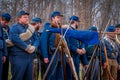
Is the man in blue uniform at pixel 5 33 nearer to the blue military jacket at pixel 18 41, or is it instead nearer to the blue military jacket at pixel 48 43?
the blue military jacket at pixel 18 41

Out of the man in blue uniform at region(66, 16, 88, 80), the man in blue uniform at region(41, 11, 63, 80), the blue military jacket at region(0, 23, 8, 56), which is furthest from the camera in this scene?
the man in blue uniform at region(66, 16, 88, 80)

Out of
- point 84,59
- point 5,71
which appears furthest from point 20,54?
point 84,59

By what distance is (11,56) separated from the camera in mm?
6902

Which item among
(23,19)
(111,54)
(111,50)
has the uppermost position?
(23,19)

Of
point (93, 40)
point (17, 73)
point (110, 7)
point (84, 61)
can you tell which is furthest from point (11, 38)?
point (110, 7)

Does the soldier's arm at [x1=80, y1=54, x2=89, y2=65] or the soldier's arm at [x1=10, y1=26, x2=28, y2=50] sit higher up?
the soldier's arm at [x1=10, y1=26, x2=28, y2=50]

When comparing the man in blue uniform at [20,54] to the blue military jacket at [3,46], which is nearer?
the blue military jacket at [3,46]

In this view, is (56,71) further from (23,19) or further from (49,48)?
(23,19)

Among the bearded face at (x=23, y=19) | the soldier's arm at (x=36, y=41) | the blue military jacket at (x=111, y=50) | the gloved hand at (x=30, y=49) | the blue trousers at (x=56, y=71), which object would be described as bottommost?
the blue trousers at (x=56, y=71)

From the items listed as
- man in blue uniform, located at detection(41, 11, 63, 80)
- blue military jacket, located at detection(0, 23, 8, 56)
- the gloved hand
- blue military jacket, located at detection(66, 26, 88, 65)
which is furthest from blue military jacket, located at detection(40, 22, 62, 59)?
blue military jacket, located at detection(0, 23, 8, 56)

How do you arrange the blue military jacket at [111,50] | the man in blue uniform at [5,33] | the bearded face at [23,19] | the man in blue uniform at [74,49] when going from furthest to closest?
the blue military jacket at [111,50]
the man in blue uniform at [74,49]
the man in blue uniform at [5,33]
the bearded face at [23,19]

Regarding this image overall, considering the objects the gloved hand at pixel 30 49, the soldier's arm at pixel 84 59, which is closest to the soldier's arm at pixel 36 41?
the gloved hand at pixel 30 49

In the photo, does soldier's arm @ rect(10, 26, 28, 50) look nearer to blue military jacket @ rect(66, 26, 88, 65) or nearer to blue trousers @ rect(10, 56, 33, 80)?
blue trousers @ rect(10, 56, 33, 80)

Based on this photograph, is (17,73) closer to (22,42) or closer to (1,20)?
(22,42)
